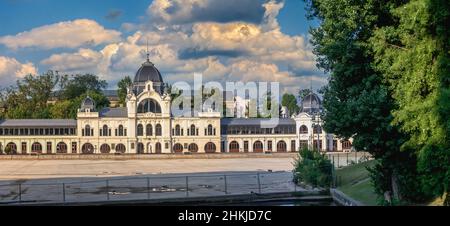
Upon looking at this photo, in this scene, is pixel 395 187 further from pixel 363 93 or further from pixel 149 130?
pixel 149 130

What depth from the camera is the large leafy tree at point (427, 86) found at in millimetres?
12352

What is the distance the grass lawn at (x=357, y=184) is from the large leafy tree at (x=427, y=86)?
6.45 m

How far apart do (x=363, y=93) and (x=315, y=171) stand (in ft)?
41.1

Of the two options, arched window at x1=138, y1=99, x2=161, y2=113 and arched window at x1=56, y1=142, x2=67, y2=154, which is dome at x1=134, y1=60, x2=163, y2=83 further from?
Result: arched window at x1=56, y1=142, x2=67, y2=154

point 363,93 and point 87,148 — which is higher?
point 363,93

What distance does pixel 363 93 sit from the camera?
56.3 ft

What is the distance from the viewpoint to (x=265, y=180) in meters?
34.3

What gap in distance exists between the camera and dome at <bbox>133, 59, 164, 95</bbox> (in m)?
86.1

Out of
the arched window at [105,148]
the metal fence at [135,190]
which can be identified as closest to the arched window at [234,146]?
the arched window at [105,148]

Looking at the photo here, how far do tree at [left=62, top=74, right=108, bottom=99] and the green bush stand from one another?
81329mm

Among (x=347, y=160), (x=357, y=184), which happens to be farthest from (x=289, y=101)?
(x=357, y=184)
